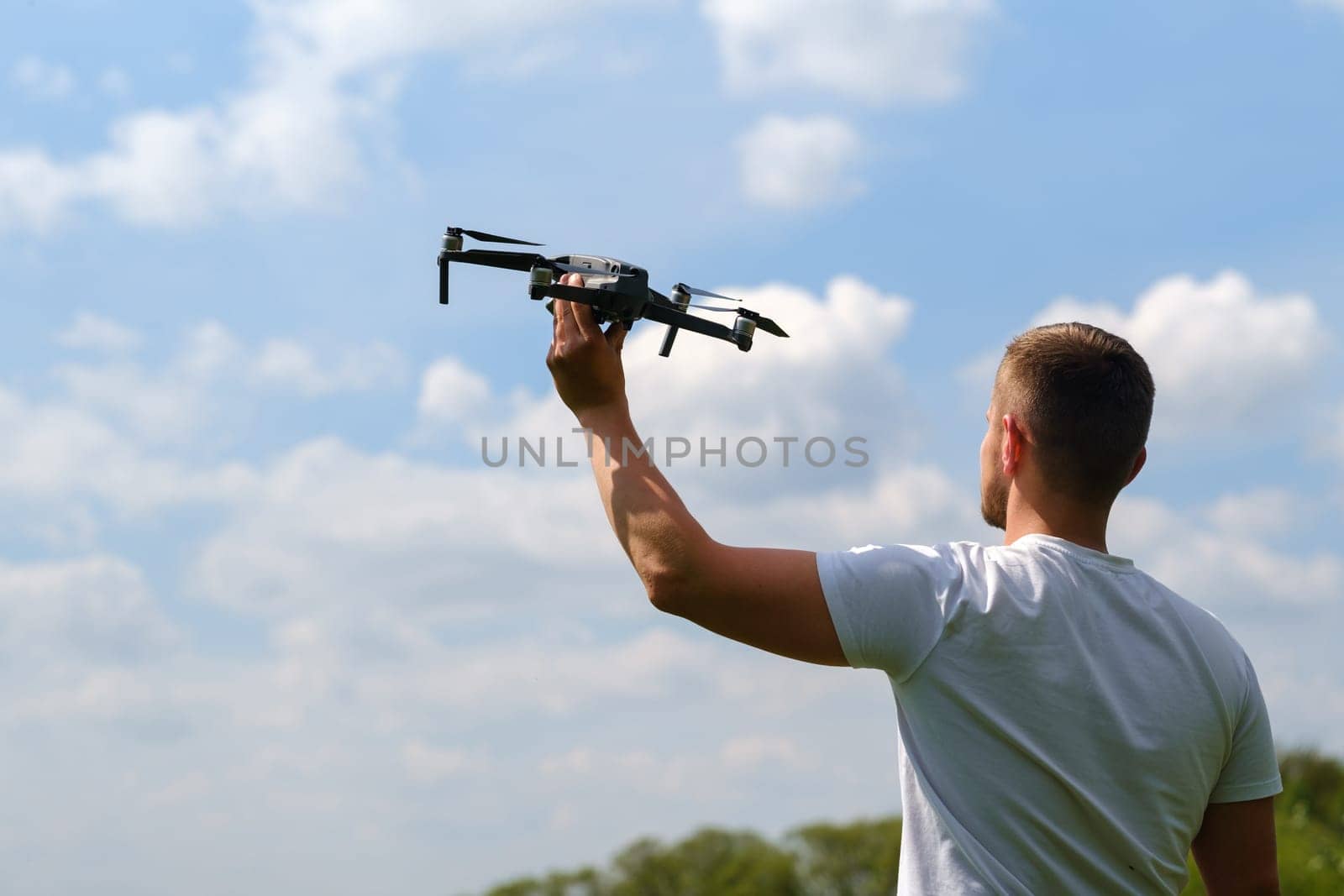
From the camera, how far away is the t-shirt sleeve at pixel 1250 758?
3.68m

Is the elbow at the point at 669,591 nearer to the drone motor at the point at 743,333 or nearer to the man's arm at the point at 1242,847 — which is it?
the drone motor at the point at 743,333

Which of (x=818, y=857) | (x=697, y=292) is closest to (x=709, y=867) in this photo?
(x=818, y=857)

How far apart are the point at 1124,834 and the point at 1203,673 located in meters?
0.55

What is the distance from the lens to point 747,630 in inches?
129

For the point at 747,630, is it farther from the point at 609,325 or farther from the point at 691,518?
the point at 609,325

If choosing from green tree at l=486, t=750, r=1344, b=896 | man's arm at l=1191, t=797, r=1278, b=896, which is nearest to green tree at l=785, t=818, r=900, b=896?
green tree at l=486, t=750, r=1344, b=896

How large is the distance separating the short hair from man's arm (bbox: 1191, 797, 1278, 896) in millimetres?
1095

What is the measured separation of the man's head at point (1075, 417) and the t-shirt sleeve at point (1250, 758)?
0.78 metres

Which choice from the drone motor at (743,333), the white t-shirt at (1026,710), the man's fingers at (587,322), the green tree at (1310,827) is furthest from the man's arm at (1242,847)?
the green tree at (1310,827)

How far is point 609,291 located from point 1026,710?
180cm

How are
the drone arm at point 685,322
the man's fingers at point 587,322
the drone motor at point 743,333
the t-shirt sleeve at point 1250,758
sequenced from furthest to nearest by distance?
1. the drone motor at point 743,333
2. the drone arm at point 685,322
3. the man's fingers at point 587,322
4. the t-shirt sleeve at point 1250,758

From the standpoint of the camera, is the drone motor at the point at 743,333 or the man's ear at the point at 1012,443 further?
the drone motor at the point at 743,333

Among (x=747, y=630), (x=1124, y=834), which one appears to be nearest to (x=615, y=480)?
(x=747, y=630)

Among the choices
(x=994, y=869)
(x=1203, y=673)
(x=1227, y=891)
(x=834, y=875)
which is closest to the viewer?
(x=994, y=869)
